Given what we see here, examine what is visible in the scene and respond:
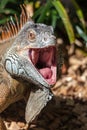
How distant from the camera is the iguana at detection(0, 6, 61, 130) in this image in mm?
3143

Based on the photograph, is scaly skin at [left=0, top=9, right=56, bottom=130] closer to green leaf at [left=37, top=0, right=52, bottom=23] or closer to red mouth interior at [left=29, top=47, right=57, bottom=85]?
red mouth interior at [left=29, top=47, right=57, bottom=85]

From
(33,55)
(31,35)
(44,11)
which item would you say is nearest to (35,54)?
(33,55)

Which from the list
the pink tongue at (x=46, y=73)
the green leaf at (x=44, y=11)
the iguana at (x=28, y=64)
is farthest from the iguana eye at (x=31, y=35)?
the green leaf at (x=44, y=11)

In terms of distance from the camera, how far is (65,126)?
418cm

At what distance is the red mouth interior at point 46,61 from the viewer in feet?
10.4

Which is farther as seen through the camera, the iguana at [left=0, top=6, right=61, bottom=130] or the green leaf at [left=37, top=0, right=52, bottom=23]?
the green leaf at [left=37, top=0, right=52, bottom=23]

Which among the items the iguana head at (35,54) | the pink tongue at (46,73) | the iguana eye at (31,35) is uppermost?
the iguana eye at (31,35)

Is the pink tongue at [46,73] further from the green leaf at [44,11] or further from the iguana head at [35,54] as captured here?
the green leaf at [44,11]

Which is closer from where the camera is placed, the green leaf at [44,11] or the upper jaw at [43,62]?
the upper jaw at [43,62]

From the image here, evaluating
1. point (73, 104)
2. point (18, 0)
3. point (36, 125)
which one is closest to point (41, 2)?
point (18, 0)

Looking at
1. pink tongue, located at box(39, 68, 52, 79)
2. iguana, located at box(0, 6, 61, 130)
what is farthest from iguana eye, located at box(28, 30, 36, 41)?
pink tongue, located at box(39, 68, 52, 79)

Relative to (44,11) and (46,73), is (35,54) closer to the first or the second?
(46,73)

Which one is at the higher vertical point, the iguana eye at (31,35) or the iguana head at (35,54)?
the iguana eye at (31,35)

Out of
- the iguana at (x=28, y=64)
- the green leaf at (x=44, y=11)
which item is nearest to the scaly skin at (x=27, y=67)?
the iguana at (x=28, y=64)
